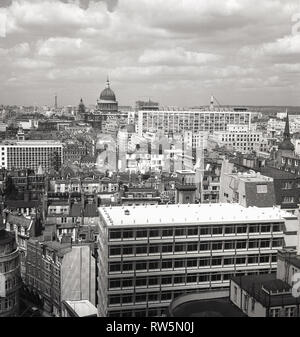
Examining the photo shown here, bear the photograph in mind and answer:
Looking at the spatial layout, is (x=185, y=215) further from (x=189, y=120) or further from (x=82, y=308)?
(x=189, y=120)

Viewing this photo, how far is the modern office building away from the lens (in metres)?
31.4

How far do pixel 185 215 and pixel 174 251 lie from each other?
523 millimetres

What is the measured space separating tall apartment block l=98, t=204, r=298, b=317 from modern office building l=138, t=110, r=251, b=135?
2548 centimetres

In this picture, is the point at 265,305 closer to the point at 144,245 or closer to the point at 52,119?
the point at 144,245

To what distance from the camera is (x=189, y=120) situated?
31844 mm

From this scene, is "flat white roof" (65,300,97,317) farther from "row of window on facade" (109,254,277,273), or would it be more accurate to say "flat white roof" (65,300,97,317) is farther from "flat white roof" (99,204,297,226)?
"flat white roof" (99,204,297,226)

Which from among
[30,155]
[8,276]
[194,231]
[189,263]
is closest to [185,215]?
[194,231]

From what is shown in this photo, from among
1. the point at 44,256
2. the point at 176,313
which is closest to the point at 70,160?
the point at 44,256

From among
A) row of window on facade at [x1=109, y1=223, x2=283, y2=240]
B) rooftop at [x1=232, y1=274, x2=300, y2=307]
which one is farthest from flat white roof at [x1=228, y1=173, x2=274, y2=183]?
rooftop at [x1=232, y1=274, x2=300, y2=307]

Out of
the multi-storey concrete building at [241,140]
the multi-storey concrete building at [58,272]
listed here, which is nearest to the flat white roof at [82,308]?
the multi-storey concrete building at [58,272]

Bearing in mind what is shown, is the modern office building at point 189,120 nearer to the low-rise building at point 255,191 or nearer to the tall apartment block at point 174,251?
the low-rise building at point 255,191

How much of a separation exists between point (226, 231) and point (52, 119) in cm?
3481

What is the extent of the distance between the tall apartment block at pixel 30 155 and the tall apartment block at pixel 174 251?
1658 centimetres
